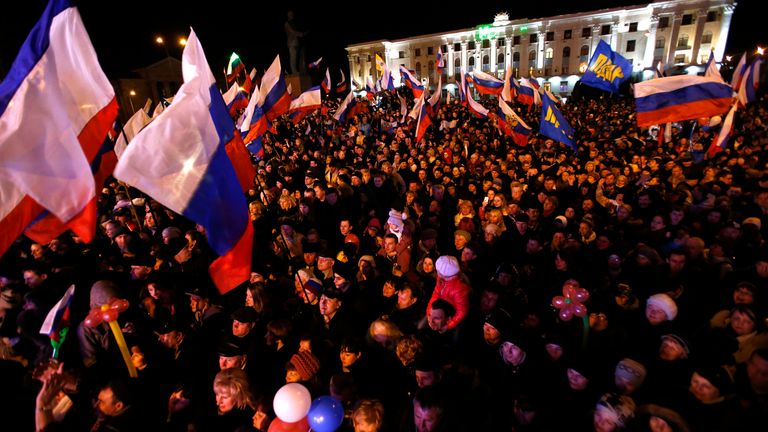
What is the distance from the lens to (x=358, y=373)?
3.18 metres

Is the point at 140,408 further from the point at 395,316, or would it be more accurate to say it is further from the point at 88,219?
the point at 395,316

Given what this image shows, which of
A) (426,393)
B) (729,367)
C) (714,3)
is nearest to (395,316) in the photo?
(426,393)

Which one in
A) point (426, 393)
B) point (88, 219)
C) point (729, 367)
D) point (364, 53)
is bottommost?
point (364, 53)

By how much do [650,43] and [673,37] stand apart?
2.72 m

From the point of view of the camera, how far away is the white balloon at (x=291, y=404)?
244cm

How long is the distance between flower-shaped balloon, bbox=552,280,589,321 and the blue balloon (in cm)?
201

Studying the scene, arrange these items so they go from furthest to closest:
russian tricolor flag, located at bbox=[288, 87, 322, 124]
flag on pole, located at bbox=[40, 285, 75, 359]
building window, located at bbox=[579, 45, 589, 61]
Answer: building window, located at bbox=[579, 45, 589, 61] → russian tricolor flag, located at bbox=[288, 87, 322, 124] → flag on pole, located at bbox=[40, 285, 75, 359]

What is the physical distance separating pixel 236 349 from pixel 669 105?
26.4 feet

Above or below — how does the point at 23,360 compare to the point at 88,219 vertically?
below

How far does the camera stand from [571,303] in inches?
125

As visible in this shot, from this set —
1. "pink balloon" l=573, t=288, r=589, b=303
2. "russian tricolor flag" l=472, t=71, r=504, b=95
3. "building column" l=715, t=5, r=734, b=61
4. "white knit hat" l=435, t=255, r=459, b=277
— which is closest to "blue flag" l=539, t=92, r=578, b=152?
"white knit hat" l=435, t=255, r=459, b=277

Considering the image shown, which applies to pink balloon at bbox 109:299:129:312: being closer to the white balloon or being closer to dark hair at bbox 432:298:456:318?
the white balloon

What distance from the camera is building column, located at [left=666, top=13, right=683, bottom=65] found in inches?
2104

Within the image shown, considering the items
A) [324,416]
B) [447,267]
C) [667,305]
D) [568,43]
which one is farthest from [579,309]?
[568,43]
